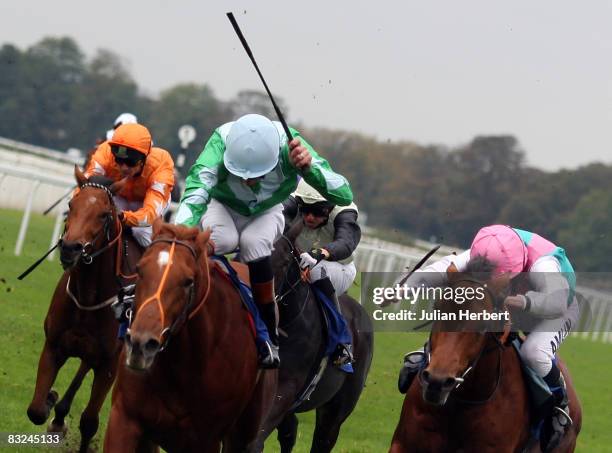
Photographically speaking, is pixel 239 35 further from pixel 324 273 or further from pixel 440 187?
pixel 440 187

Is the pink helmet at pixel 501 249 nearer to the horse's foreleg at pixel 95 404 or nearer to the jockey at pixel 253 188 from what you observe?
the jockey at pixel 253 188

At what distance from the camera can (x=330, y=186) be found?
6508mm

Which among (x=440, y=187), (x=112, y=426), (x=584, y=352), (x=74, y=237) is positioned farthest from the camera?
(x=440, y=187)

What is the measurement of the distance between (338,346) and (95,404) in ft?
4.90

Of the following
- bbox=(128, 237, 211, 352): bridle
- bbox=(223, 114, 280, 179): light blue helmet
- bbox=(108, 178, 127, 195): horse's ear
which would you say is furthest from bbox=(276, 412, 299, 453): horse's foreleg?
bbox=(128, 237, 211, 352): bridle

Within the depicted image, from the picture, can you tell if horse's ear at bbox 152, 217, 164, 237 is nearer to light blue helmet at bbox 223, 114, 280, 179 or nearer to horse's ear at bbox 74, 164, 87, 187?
light blue helmet at bbox 223, 114, 280, 179

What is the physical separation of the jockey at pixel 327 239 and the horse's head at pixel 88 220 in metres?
1.14

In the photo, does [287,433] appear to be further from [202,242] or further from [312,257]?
[202,242]

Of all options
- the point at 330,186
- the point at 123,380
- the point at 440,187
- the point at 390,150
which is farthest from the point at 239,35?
the point at 390,150

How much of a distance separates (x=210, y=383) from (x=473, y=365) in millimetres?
1295

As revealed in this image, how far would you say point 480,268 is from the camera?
6.16m

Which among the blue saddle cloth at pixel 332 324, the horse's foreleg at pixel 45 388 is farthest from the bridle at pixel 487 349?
the horse's foreleg at pixel 45 388

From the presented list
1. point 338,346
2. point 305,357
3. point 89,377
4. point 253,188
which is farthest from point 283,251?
point 89,377

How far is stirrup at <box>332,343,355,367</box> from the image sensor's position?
774 centimetres
